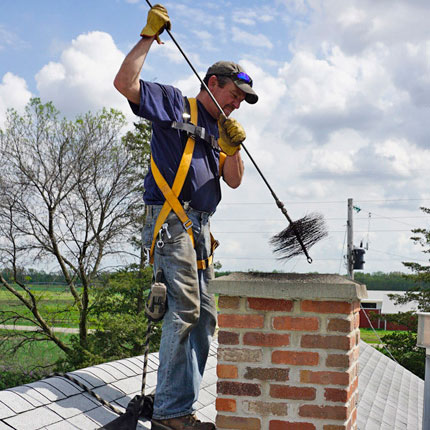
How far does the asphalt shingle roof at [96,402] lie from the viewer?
3.47 m

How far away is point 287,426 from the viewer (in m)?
2.75

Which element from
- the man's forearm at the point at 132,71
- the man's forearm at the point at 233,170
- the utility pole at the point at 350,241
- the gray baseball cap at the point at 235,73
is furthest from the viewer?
the utility pole at the point at 350,241

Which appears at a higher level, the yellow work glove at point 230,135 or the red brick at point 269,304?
the yellow work glove at point 230,135

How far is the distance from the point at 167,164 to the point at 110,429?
173 cm

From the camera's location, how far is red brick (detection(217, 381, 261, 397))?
2.77 m

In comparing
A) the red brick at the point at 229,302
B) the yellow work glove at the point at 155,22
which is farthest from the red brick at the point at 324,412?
the yellow work glove at the point at 155,22

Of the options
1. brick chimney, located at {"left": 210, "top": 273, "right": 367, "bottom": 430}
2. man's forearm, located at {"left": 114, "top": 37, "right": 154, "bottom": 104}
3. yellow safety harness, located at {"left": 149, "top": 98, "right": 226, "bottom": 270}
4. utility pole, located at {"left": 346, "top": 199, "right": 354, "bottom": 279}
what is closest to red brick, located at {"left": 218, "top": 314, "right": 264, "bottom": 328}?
brick chimney, located at {"left": 210, "top": 273, "right": 367, "bottom": 430}

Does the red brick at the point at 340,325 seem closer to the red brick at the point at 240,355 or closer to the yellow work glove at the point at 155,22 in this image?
the red brick at the point at 240,355

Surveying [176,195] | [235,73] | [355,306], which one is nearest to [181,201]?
[176,195]

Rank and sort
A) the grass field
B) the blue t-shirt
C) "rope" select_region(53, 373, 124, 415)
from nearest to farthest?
the blue t-shirt < "rope" select_region(53, 373, 124, 415) < the grass field

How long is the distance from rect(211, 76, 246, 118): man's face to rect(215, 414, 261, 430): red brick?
6.44 feet

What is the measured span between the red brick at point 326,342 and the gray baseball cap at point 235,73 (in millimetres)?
1733

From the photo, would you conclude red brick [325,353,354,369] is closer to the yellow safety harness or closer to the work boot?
the work boot

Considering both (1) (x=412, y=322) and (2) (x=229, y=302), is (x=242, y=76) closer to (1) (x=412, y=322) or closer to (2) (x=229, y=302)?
(2) (x=229, y=302)
